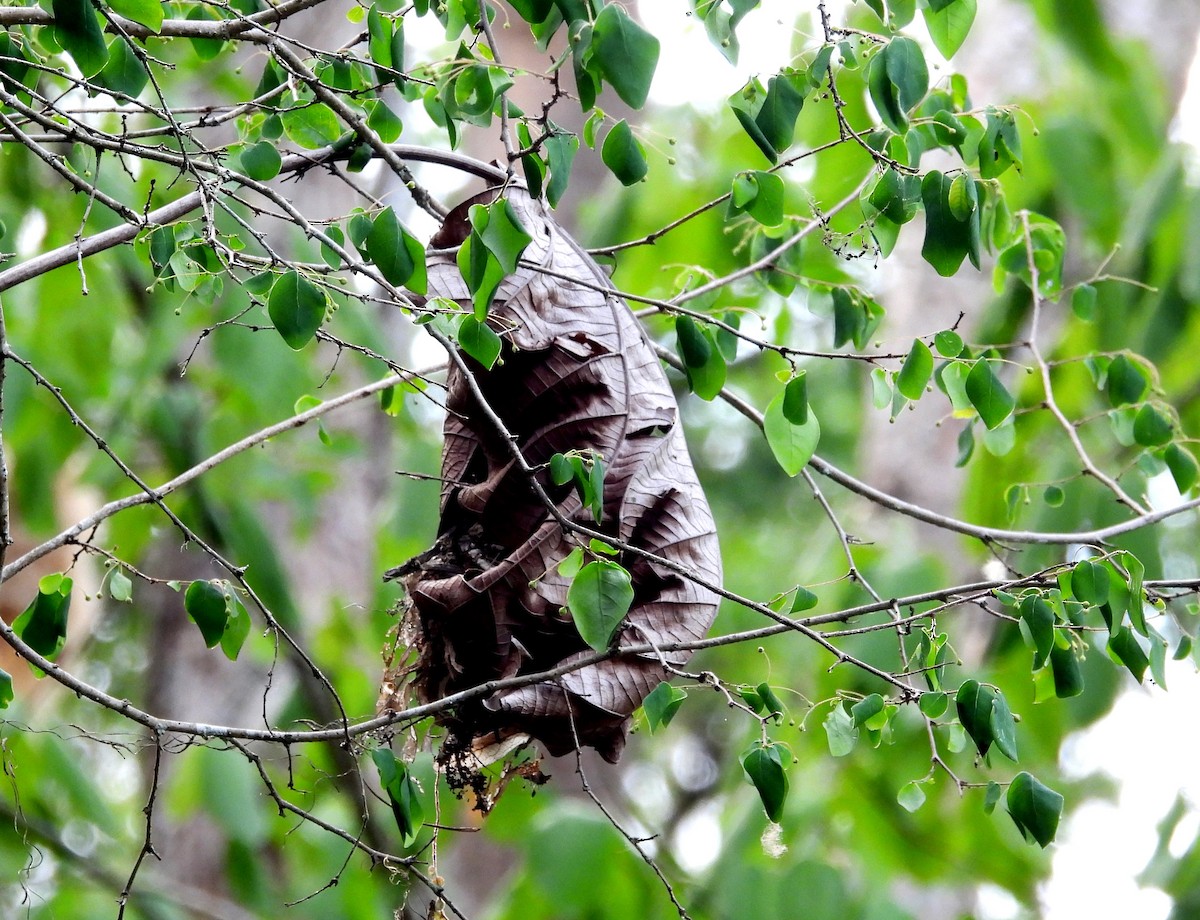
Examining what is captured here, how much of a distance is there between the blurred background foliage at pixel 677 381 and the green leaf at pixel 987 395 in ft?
2.76

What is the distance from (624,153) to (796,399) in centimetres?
33

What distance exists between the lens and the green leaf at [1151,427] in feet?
6.38

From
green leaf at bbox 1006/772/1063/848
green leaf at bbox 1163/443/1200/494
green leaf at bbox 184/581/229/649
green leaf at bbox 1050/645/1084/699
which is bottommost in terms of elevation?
green leaf at bbox 1006/772/1063/848

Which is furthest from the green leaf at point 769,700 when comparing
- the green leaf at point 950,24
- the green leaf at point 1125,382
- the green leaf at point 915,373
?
the green leaf at point 1125,382

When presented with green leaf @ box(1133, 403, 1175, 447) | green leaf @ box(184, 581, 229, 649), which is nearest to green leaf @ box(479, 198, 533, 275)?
green leaf @ box(184, 581, 229, 649)

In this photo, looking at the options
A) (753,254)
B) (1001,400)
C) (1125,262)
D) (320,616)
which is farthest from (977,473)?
(320,616)

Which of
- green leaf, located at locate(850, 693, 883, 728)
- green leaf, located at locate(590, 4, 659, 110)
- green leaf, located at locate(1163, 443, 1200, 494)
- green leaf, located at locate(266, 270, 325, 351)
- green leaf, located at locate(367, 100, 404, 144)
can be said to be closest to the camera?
green leaf, located at locate(590, 4, 659, 110)

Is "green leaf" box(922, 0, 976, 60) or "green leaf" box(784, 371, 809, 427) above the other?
"green leaf" box(922, 0, 976, 60)

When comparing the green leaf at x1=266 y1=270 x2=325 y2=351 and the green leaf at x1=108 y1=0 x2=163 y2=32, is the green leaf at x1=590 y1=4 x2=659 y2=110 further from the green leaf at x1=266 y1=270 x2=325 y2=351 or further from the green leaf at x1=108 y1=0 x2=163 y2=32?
the green leaf at x1=108 y1=0 x2=163 y2=32

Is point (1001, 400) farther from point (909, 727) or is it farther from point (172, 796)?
point (172, 796)

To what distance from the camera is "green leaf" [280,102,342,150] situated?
1658 millimetres

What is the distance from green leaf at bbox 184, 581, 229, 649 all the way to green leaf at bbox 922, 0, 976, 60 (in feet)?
3.31

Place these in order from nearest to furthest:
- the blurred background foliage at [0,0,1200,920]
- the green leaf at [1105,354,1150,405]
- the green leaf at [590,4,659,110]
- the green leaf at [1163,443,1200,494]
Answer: the green leaf at [590,4,659,110] < the green leaf at [1163,443,1200,494] < the green leaf at [1105,354,1150,405] < the blurred background foliage at [0,0,1200,920]

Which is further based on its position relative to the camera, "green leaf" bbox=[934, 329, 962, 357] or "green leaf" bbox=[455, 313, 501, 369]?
"green leaf" bbox=[934, 329, 962, 357]
